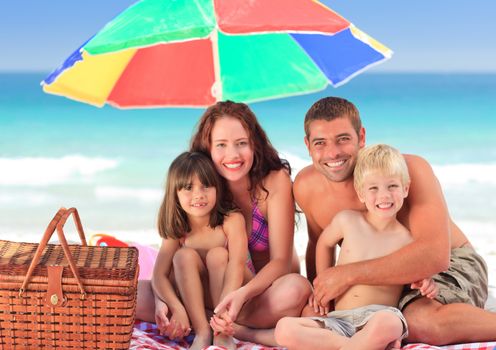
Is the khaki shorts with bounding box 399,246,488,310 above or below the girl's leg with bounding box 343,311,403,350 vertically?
above

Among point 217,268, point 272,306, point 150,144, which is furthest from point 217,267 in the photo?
point 150,144

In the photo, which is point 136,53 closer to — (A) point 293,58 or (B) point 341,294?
(A) point 293,58

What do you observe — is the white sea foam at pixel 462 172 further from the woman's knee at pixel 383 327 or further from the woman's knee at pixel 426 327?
the woman's knee at pixel 383 327

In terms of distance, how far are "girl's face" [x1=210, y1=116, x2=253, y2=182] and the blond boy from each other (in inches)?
18.1

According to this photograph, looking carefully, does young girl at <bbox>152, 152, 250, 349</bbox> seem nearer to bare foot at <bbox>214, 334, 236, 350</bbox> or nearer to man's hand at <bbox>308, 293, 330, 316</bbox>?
bare foot at <bbox>214, 334, 236, 350</bbox>

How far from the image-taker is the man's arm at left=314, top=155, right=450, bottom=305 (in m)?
3.07

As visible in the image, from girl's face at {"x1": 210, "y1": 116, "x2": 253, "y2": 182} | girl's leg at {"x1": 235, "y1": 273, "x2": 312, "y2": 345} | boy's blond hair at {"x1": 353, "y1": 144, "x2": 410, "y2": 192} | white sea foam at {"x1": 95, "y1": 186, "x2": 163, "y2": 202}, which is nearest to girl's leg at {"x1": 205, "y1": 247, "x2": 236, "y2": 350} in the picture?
girl's leg at {"x1": 235, "y1": 273, "x2": 312, "y2": 345}

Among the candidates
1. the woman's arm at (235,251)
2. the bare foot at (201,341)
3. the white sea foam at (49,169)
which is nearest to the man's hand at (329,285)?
the woman's arm at (235,251)

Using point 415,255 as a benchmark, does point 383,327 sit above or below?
below

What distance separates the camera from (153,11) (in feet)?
11.5

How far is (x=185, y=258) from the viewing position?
329 cm

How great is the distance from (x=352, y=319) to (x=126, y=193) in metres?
8.29

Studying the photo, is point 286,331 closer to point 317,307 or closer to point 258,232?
point 317,307

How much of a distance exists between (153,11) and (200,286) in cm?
123
